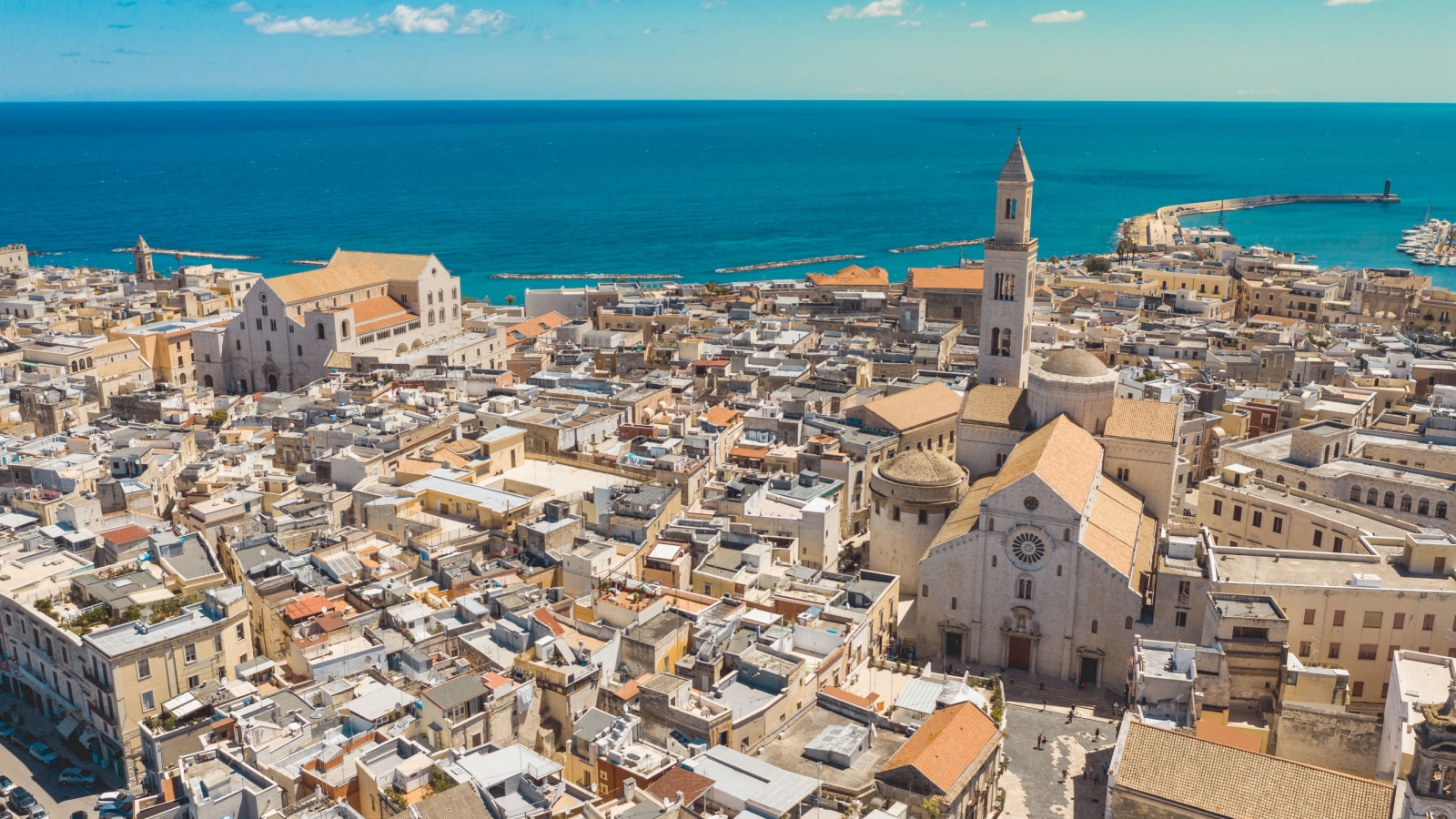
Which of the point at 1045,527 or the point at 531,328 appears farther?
→ the point at 531,328

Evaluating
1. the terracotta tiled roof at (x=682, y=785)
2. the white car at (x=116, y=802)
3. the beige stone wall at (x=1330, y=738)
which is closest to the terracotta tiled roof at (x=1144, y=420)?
the beige stone wall at (x=1330, y=738)

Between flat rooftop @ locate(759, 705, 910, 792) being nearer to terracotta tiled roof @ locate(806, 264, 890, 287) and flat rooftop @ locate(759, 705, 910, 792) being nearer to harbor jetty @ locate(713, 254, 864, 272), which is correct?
terracotta tiled roof @ locate(806, 264, 890, 287)

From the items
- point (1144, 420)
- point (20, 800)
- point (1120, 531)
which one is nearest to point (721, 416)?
point (1144, 420)

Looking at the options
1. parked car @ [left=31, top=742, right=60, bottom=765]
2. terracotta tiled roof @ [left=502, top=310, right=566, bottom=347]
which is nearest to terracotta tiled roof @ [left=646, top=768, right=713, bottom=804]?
parked car @ [left=31, top=742, right=60, bottom=765]

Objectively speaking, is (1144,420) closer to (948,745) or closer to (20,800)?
(948,745)

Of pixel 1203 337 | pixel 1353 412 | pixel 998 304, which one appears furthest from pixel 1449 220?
pixel 998 304
